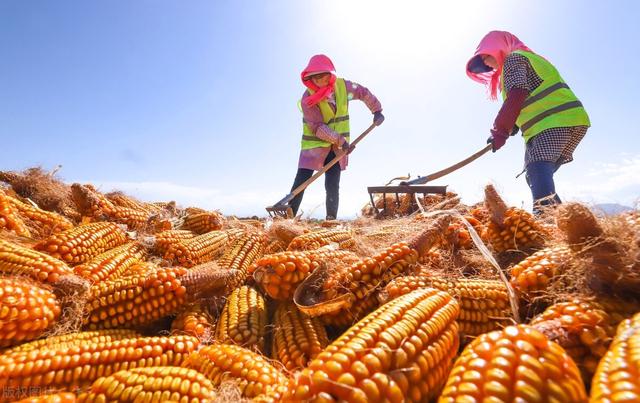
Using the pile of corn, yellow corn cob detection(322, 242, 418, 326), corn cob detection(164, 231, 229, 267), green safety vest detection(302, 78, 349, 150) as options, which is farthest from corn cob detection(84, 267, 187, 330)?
green safety vest detection(302, 78, 349, 150)

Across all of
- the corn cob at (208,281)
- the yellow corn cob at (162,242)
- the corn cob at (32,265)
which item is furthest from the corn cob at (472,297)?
the yellow corn cob at (162,242)

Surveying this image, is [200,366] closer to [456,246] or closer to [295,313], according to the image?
[295,313]

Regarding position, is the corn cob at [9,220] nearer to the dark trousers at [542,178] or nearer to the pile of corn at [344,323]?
the pile of corn at [344,323]

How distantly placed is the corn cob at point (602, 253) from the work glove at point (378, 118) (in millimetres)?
8711

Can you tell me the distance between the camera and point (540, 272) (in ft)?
5.59

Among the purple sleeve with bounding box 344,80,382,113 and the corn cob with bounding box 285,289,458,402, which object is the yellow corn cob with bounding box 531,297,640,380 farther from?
the purple sleeve with bounding box 344,80,382,113

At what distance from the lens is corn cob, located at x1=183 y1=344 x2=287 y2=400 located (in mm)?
1356

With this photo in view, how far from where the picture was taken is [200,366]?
1534 mm

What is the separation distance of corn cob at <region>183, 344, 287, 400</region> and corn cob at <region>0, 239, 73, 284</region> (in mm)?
1153

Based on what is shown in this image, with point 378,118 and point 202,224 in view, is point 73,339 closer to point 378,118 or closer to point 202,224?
point 202,224

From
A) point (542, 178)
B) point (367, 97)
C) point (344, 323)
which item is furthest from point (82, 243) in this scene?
point (367, 97)

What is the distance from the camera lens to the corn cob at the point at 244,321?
189 centimetres

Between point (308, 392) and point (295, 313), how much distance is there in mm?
1100

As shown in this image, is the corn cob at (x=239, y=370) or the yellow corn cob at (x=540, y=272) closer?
the corn cob at (x=239, y=370)
